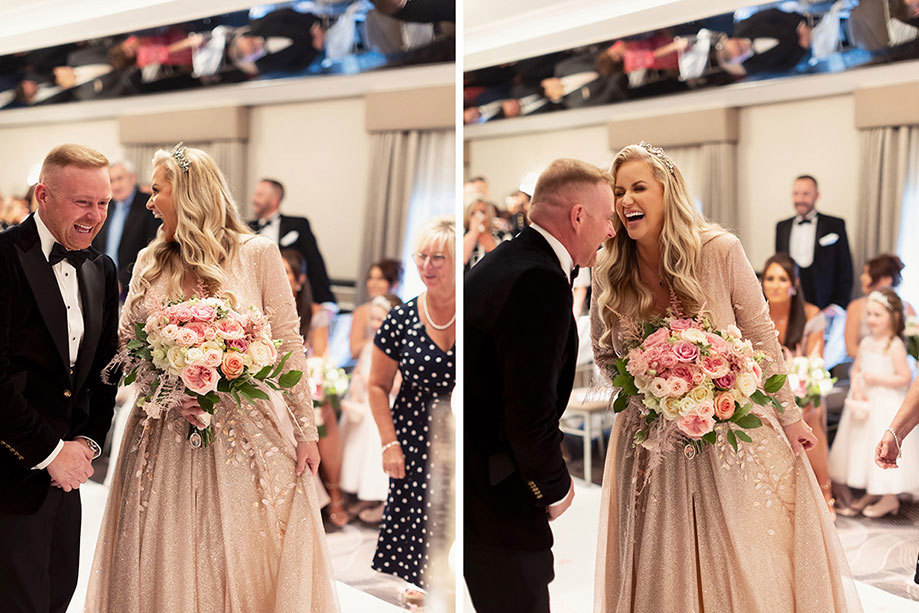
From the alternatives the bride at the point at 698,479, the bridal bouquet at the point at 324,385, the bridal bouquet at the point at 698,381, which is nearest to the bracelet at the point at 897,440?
the bride at the point at 698,479

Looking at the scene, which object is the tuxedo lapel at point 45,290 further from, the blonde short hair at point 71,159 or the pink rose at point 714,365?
the pink rose at point 714,365

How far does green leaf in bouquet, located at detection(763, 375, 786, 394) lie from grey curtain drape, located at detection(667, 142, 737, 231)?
627 millimetres

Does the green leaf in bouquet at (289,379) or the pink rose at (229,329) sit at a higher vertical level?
the pink rose at (229,329)

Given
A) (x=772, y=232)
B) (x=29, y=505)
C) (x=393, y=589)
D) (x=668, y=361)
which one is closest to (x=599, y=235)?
(x=668, y=361)

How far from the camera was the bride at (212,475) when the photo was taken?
271cm

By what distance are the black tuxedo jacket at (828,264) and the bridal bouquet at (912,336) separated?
0.75ft

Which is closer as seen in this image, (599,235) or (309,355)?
(599,235)

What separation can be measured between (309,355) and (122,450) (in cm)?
76

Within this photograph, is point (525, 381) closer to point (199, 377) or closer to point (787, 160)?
point (199, 377)

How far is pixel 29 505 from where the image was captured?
8.38ft

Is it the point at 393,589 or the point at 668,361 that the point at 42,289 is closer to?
the point at 393,589

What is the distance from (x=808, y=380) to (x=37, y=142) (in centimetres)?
294

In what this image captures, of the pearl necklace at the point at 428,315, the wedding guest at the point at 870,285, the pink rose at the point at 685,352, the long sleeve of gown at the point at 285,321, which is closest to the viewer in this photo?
the pink rose at the point at 685,352

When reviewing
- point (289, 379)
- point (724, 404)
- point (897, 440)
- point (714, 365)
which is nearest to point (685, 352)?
point (714, 365)
